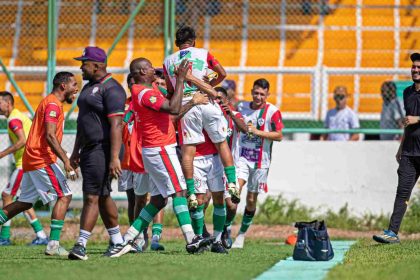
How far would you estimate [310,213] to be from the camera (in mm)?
17203

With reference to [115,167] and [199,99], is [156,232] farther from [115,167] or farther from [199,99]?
[115,167]

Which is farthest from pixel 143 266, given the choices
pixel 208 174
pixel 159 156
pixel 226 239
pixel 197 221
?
pixel 226 239

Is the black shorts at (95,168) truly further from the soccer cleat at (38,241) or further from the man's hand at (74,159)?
the soccer cleat at (38,241)

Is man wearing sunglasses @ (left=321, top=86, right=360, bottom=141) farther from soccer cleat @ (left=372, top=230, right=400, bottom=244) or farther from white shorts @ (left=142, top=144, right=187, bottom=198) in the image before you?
white shorts @ (left=142, top=144, right=187, bottom=198)

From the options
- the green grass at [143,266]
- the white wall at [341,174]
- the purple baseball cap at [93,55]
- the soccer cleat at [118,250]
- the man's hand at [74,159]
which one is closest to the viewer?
the green grass at [143,266]

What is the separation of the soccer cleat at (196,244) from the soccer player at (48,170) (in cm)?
147

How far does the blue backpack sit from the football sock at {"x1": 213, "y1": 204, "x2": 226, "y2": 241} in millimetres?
1610

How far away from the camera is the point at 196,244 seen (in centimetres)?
1082

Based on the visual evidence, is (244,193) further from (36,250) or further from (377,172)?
(36,250)

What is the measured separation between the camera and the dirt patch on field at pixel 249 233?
52.0 feet

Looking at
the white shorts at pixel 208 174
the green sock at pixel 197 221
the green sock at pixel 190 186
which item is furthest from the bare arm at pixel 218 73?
the green sock at pixel 197 221

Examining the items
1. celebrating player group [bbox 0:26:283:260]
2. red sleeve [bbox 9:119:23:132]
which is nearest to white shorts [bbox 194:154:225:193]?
celebrating player group [bbox 0:26:283:260]

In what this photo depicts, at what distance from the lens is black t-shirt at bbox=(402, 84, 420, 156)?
41.9 feet

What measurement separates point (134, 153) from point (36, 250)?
1767 millimetres
